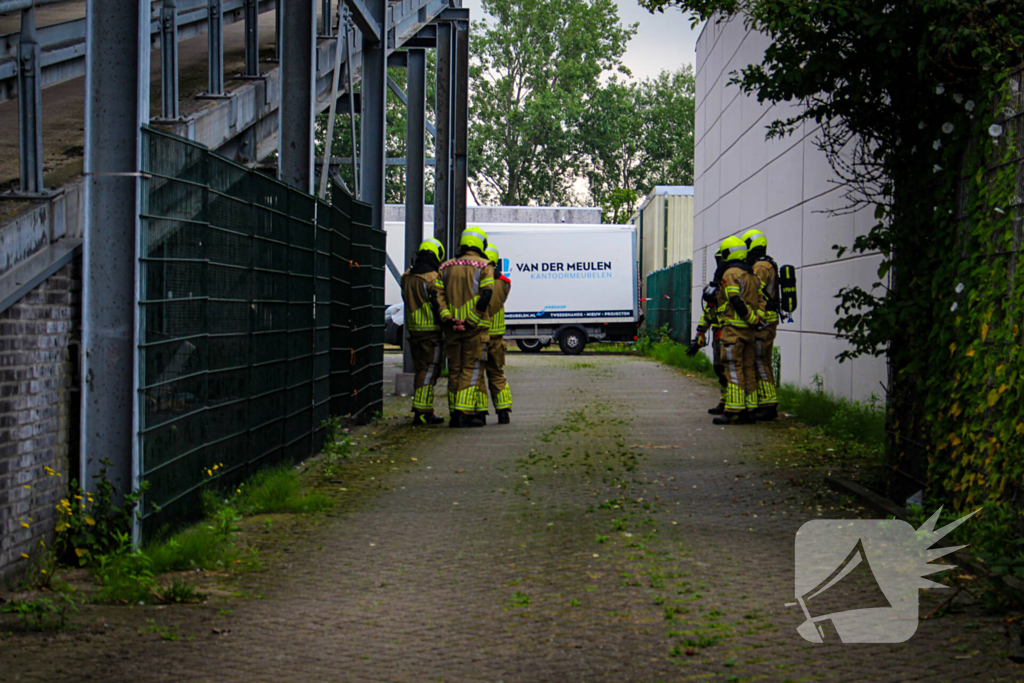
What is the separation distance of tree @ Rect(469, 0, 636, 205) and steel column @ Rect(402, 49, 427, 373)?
4294cm

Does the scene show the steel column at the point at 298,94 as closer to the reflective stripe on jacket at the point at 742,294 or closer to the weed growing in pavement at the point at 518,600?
the reflective stripe on jacket at the point at 742,294

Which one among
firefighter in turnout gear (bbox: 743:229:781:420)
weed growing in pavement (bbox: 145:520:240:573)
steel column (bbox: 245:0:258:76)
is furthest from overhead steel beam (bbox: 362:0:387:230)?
weed growing in pavement (bbox: 145:520:240:573)

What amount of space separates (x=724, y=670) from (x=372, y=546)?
275 centimetres

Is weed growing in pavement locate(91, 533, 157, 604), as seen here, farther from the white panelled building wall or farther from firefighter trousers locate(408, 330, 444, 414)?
firefighter trousers locate(408, 330, 444, 414)

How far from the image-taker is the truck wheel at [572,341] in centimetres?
3100

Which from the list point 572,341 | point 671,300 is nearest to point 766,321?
point 572,341

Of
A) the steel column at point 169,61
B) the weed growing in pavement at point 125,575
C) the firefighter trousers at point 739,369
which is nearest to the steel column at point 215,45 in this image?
the steel column at point 169,61

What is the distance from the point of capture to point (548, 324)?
3095 cm

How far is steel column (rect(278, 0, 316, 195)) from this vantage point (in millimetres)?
9969

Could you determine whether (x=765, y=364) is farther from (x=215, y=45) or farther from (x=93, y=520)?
(x=93, y=520)

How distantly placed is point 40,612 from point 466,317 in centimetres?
787

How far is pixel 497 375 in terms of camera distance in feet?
42.5

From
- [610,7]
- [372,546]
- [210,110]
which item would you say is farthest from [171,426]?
[610,7]

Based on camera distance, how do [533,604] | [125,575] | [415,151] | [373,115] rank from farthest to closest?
1. [415,151]
2. [373,115]
3. [125,575]
4. [533,604]
